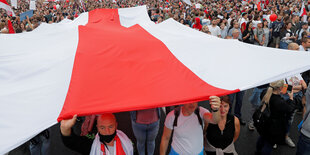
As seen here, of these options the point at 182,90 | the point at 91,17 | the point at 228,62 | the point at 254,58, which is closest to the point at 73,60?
the point at 182,90

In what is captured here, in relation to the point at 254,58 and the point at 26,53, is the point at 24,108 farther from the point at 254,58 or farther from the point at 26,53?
the point at 254,58

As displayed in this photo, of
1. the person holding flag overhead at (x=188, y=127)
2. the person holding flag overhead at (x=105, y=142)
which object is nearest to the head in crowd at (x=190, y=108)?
the person holding flag overhead at (x=188, y=127)

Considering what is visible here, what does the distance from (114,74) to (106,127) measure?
0.56 m

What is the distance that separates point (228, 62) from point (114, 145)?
5.34 feet

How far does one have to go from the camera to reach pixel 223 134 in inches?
94.1

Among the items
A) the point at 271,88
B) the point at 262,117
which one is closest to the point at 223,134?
the point at 262,117

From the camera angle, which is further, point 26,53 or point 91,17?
point 91,17

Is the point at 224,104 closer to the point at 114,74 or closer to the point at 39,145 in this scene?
the point at 114,74

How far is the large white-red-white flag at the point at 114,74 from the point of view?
69.0 inches

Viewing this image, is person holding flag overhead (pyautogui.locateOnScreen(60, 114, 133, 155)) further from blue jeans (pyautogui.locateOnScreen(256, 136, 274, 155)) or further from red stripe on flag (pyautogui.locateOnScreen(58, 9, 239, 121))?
blue jeans (pyautogui.locateOnScreen(256, 136, 274, 155))

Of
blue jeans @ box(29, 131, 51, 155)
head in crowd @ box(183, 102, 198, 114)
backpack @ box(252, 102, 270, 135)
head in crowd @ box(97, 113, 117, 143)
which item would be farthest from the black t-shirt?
blue jeans @ box(29, 131, 51, 155)

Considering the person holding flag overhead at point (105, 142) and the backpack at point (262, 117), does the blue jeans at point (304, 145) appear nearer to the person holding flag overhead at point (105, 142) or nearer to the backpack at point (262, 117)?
the backpack at point (262, 117)

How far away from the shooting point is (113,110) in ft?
5.80

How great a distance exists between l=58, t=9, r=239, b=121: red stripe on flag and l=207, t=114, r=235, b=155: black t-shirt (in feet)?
1.95
